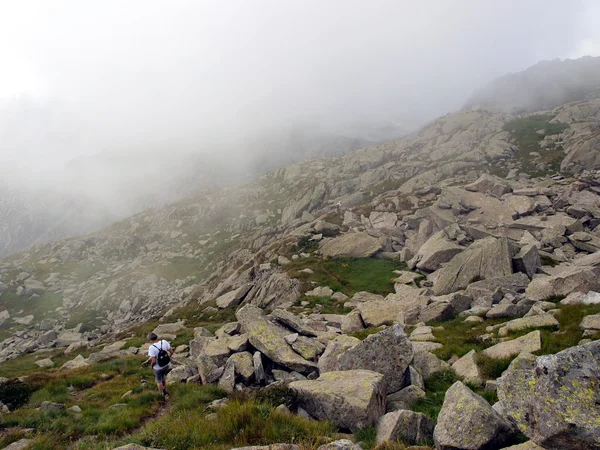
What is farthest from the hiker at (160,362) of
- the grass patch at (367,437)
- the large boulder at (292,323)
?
the grass patch at (367,437)

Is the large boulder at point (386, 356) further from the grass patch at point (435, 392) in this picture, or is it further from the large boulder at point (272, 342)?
the large boulder at point (272, 342)

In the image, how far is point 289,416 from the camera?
348 inches

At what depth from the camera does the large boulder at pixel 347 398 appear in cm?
908

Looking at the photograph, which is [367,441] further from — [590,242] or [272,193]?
[272,193]

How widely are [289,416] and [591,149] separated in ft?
353

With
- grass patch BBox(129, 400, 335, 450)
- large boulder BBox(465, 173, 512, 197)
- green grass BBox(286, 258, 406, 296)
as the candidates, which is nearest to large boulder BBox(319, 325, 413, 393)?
grass patch BBox(129, 400, 335, 450)

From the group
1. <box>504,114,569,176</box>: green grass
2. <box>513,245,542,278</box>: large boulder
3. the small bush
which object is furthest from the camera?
<box>504,114,569,176</box>: green grass

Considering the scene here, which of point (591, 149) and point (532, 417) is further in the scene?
point (591, 149)

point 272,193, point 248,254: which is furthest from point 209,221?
point 248,254

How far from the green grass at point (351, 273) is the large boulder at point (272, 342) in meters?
22.4

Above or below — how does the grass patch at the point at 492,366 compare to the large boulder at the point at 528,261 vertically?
above

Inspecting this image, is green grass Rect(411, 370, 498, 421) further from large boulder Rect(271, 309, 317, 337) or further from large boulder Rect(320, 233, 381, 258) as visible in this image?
large boulder Rect(320, 233, 381, 258)

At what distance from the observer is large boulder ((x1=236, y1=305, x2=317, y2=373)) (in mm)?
14633

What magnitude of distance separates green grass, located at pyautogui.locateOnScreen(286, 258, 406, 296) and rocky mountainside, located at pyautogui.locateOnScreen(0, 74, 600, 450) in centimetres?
29
